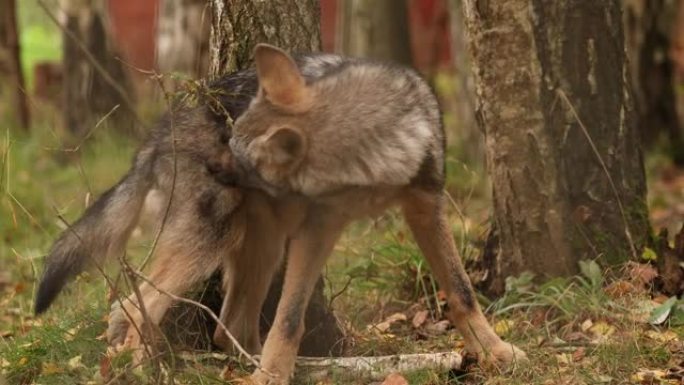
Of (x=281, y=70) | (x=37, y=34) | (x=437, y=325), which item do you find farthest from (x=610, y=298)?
(x=37, y=34)

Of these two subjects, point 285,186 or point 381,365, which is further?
point 381,365

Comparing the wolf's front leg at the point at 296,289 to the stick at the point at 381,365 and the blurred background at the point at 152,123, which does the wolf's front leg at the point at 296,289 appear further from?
the blurred background at the point at 152,123

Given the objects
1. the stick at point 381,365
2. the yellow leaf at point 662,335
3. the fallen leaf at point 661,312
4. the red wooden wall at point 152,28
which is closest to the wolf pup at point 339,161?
the stick at point 381,365

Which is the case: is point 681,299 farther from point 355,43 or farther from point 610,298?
point 355,43

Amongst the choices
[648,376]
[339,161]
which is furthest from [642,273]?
[339,161]

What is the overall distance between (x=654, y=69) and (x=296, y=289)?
8.45 m

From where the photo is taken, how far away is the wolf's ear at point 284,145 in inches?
213

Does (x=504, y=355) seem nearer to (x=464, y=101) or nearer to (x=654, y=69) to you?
(x=464, y=101)

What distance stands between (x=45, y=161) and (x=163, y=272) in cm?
784

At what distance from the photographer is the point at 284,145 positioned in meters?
5.46

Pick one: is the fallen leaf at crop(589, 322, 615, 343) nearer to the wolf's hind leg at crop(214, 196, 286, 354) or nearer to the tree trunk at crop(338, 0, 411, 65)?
the wolf's hind leg at crop(214, 196, 286, 354)

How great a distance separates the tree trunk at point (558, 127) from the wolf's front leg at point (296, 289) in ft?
4.81

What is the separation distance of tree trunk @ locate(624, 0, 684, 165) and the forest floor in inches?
233

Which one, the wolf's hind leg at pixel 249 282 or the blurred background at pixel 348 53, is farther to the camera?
the blurred background at pixel 348 53
